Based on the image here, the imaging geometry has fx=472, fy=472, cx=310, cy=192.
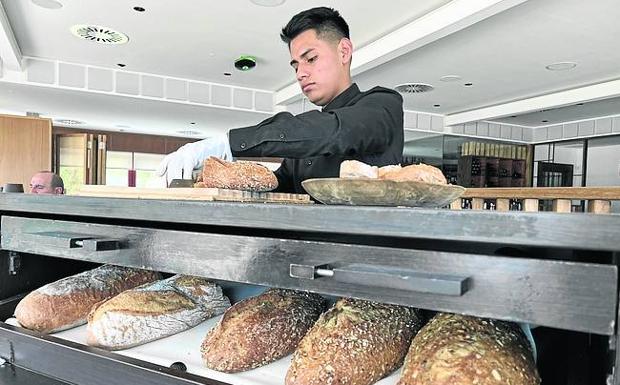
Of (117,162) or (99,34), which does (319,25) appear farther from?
(117,162)

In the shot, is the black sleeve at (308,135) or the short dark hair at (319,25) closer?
the black sleeve at (308,135)

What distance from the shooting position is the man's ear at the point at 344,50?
4.24 feet

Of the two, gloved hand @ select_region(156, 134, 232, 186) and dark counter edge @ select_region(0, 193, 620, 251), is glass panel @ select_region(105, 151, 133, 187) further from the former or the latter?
dark counter edge @ select_region(0, 193, 620, 251)

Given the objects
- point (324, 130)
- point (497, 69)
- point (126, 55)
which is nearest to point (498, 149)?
point (497, 69)

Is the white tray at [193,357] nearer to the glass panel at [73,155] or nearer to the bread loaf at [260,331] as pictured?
the bread loaf at [260,331]

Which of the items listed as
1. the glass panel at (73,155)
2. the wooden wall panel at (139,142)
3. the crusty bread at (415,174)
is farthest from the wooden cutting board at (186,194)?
the wooden wall panel at (139,142)

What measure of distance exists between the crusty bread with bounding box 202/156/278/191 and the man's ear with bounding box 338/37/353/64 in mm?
666

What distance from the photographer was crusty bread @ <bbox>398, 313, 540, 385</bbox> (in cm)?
47

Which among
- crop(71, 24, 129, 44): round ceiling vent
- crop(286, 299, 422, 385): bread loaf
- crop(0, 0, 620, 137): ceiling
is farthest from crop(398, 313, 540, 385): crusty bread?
crop(71, 24, 129, 44): round ceiling vent

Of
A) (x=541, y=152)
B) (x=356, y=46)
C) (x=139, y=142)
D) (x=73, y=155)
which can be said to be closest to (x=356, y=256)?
(x=356, y=46)

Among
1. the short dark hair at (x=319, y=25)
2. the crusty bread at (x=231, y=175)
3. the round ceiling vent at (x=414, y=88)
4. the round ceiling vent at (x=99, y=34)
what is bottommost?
the crusty bread at (x=231, y=175)

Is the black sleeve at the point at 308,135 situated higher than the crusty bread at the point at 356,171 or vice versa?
the black sleeve at the point at 308,135

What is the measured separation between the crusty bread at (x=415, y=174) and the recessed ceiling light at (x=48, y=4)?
3.66 meters

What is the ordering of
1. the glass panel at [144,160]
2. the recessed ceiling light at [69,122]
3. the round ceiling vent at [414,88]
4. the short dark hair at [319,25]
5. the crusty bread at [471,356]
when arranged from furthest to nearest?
the glass panel at [144,160]
the recessed ceiling light at [69,122]
the round ceiling vent at [414,88]
the short dark hair at [319,25]
the crusty bread at [471,356]
